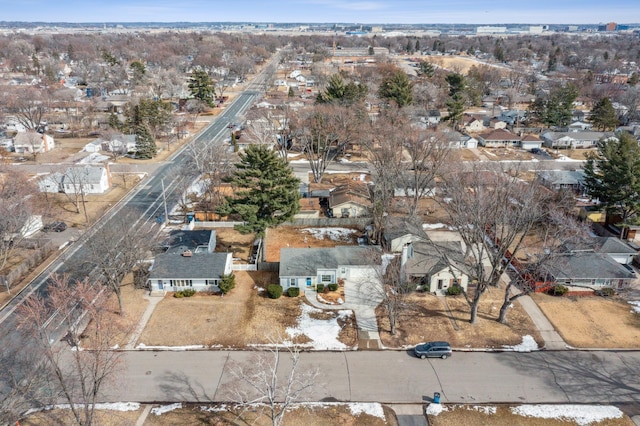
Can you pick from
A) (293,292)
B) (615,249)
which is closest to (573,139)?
(615,249)

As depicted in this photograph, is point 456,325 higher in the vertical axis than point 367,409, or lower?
higher

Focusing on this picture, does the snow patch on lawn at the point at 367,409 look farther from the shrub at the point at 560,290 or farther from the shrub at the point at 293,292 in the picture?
the shrub at the point at 560,290

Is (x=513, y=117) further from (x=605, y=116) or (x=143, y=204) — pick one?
(x=143, y=204)

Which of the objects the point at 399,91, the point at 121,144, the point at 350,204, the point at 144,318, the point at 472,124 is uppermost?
the point at 399,91

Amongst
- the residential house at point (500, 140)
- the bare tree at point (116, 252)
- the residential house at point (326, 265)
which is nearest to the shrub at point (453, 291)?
the residential house at point (326, 265)

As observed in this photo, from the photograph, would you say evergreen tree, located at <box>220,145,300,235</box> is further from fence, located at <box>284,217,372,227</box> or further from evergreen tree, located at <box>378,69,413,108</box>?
evergreen tree, located at <box>378,69,413,108</box>

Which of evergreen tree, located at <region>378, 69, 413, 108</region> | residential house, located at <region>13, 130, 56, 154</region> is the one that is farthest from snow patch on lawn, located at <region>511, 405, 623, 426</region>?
residential house, located at <region>13, 130, 56, 154</region>

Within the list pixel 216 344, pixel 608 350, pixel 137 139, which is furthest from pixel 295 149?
pixel 608 350

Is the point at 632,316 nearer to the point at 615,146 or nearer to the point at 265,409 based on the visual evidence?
the point at 615,146
